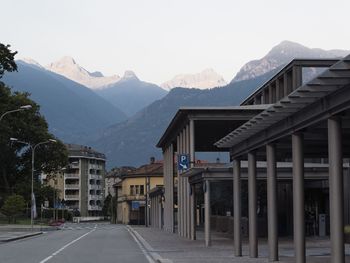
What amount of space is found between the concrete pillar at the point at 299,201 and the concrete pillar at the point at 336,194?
2.79 meters

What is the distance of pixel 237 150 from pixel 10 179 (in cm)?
6635

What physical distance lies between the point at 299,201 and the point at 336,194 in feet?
9.78

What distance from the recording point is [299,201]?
16.6 m

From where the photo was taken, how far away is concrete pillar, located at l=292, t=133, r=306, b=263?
54.2 ft

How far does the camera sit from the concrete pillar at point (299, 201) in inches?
650

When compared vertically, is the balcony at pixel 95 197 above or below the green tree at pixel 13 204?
above

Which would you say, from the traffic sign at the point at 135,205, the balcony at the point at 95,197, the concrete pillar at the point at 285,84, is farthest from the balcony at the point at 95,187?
the concrete pillar at the point at 285,84

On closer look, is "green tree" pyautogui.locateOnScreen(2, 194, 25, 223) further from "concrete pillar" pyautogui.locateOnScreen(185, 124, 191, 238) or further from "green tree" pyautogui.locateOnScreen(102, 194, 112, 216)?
"green tree" pyautogui.locateOnScreen(102, 194, 112, 216)

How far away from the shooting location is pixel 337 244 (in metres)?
13.6

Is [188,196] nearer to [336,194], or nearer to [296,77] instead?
[296,77]

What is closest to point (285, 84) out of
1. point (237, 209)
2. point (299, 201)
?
point (237, 209)

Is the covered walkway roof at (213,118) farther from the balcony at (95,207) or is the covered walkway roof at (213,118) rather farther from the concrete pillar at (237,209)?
the balcony at (95,207)

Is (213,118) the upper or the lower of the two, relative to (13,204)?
upper

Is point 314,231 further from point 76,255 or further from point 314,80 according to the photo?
point 314,80
